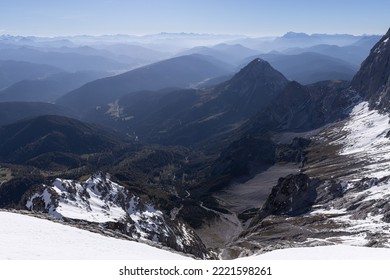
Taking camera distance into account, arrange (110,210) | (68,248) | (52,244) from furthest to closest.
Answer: (110,210) → (52,244) → (68,248)

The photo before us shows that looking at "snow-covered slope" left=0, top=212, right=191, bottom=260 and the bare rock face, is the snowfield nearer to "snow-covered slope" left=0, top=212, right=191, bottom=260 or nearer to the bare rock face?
"snow-covered slope" left=0, top=212, right=191, bottom=260

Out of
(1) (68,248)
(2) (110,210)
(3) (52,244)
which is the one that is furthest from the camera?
(2) (110,210)

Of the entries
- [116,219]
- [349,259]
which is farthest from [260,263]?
[116,219]

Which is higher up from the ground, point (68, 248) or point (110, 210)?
point (68, 248)

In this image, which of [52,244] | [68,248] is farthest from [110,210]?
[68,248]

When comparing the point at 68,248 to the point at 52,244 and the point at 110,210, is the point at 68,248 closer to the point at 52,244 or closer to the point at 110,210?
the point at 52,244

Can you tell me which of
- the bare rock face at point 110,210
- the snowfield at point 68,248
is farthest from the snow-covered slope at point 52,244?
the bare rock face at point 110,210

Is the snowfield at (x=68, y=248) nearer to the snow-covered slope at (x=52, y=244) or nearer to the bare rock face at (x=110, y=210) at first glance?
the snow-covered slope at (x=52, y=244)

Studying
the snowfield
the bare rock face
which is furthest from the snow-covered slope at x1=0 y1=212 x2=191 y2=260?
the bare rock face
